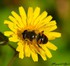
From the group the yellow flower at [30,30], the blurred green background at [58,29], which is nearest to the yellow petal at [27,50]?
the yellow flower at [30,30]

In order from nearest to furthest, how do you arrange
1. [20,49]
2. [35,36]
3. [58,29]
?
[20,49] → [35,36] → [58,29]

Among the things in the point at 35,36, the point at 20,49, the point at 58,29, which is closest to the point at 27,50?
the point at 20,49

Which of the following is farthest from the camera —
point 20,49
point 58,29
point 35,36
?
point 58,29

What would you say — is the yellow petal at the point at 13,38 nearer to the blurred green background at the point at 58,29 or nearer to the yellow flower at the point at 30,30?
the yellow flower at the point at 30,30

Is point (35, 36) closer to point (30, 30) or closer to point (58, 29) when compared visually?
point (30, 30)

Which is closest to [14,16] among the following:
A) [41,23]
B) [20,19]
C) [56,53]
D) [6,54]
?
[20,19]
